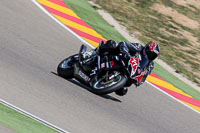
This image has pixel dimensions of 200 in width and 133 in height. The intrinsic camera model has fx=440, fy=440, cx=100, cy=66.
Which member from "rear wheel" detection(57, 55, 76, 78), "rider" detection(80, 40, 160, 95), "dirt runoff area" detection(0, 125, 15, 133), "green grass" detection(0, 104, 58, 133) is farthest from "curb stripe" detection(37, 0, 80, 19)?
"dirt runoff area" detection(0, 125, 15, 133)

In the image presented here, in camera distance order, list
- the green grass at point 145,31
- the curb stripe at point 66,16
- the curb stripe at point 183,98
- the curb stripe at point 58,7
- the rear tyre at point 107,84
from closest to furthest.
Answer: the rear tyre at point 107,84 < the curb stripe at point 183,98 < the green grass at point 145,31 < the curb stripe at point 66,16 < the curb stripe at point 58,7

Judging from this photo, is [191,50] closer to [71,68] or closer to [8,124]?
[71,68]

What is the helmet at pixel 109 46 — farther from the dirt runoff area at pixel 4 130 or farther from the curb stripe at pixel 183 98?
the dirt runoff area at pixel 4 130

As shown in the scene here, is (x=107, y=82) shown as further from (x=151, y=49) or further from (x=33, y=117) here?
(x=33, y=117)

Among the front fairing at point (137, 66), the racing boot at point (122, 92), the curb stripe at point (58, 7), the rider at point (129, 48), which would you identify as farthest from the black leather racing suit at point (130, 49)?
the curb stripe at point (58, 7)

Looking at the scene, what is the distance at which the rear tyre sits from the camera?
8680mm

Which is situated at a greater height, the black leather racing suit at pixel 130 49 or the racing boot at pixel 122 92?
the black leather racing suit at pixel 130 49

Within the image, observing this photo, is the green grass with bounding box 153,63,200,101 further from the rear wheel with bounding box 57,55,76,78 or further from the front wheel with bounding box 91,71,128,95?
the front wheel with bounding box 91,71,128,95

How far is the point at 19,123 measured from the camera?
6.47m

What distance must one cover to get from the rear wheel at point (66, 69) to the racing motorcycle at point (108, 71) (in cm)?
11

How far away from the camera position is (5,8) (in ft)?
41.5

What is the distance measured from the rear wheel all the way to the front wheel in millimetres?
727

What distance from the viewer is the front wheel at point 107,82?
8.69m

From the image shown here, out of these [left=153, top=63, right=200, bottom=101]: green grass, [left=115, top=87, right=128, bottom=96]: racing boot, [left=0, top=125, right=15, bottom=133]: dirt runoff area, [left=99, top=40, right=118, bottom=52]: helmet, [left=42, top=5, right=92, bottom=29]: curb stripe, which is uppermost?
[left=0, top=125, right=15, bottom=133]: dirt runoff area
